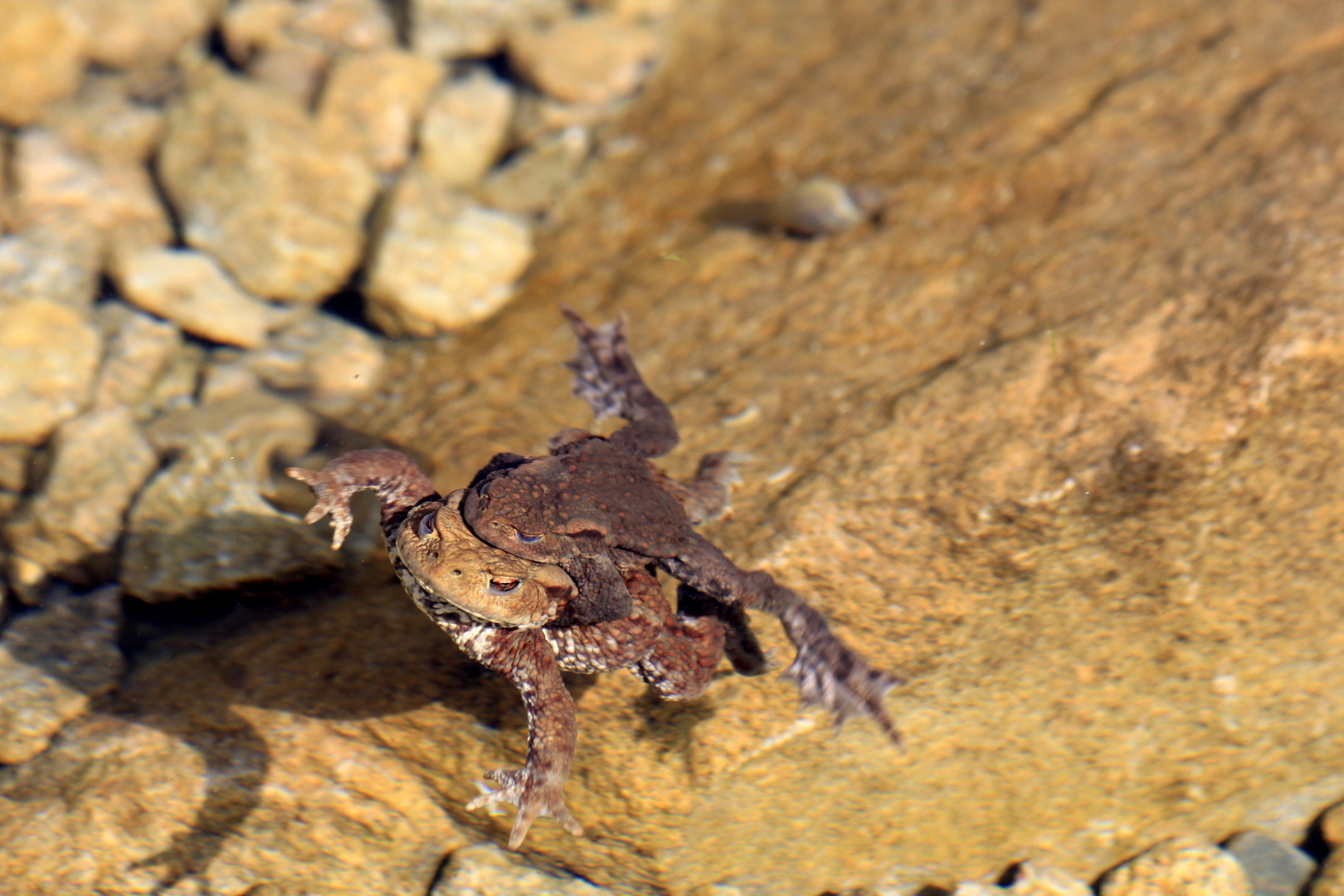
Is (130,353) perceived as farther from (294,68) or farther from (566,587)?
(566,587)

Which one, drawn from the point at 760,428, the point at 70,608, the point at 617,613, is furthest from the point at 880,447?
the point at 70,608

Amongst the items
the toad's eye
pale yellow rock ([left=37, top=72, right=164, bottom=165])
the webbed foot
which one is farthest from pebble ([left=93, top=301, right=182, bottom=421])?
the webbed foot

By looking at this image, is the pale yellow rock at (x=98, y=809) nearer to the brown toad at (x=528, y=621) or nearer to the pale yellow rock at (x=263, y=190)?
the brown toad at (x=528, y=621)

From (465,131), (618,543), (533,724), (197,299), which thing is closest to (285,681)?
(533,724)

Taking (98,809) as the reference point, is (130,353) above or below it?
above

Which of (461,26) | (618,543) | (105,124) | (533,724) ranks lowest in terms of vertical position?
(533,724)

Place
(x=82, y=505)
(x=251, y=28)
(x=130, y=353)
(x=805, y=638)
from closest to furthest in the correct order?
(x=805, y=638) < (x=82, y=505) < (x=130, y=353) < (x=251, y=28)

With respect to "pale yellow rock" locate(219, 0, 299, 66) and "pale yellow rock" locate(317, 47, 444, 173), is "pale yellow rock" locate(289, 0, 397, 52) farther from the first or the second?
"pale yellow rock" locate(317, 47, 444, 173)
